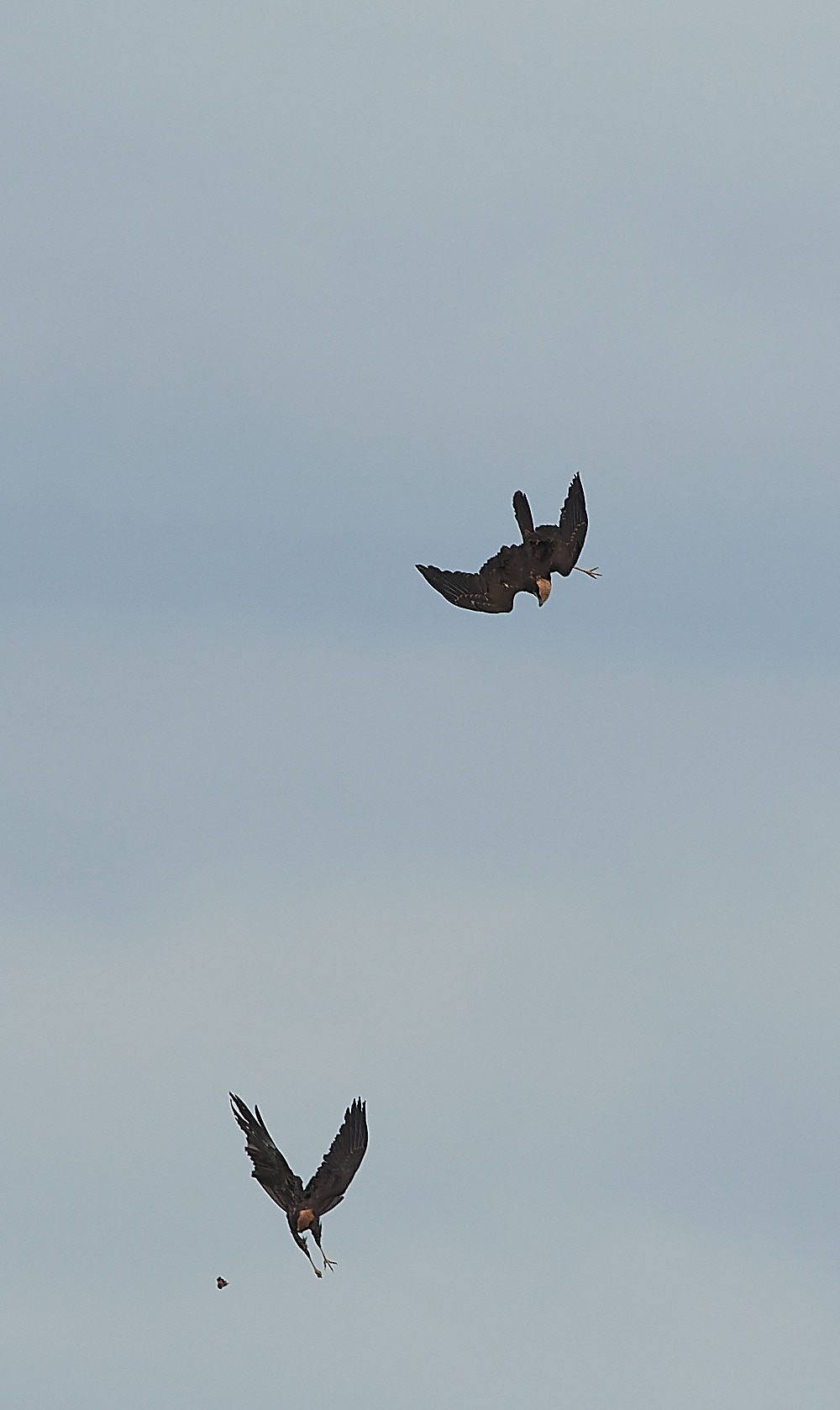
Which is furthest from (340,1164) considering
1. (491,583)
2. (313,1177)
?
(491,583)

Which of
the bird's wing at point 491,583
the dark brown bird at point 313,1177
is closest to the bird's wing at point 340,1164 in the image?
the dark brown bird at point 313,1177

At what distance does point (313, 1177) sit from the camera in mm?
68375

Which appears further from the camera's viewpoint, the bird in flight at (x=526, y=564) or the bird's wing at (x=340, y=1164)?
the bird in flight at (x=526, y=564)

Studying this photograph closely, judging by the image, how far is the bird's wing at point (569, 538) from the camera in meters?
73.6

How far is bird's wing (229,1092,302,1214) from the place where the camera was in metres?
65.4

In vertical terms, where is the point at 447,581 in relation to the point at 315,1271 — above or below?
above

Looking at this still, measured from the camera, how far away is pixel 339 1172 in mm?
68750

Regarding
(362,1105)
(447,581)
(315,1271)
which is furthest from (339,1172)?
(447,581)

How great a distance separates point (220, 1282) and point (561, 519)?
100 ft

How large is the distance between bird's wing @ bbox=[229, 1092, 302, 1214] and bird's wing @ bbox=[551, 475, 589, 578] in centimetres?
2289

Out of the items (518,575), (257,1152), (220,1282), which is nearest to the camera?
(220,1282)

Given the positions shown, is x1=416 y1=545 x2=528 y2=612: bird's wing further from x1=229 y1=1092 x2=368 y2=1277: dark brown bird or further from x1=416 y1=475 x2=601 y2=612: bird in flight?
x1=229 y1=1092 x2=368 y2=1277: dark brown bird

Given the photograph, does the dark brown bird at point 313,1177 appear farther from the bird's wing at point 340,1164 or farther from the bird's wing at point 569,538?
the bird's wing at point 569,538

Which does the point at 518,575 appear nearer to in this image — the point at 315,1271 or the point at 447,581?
the point at 447,581
